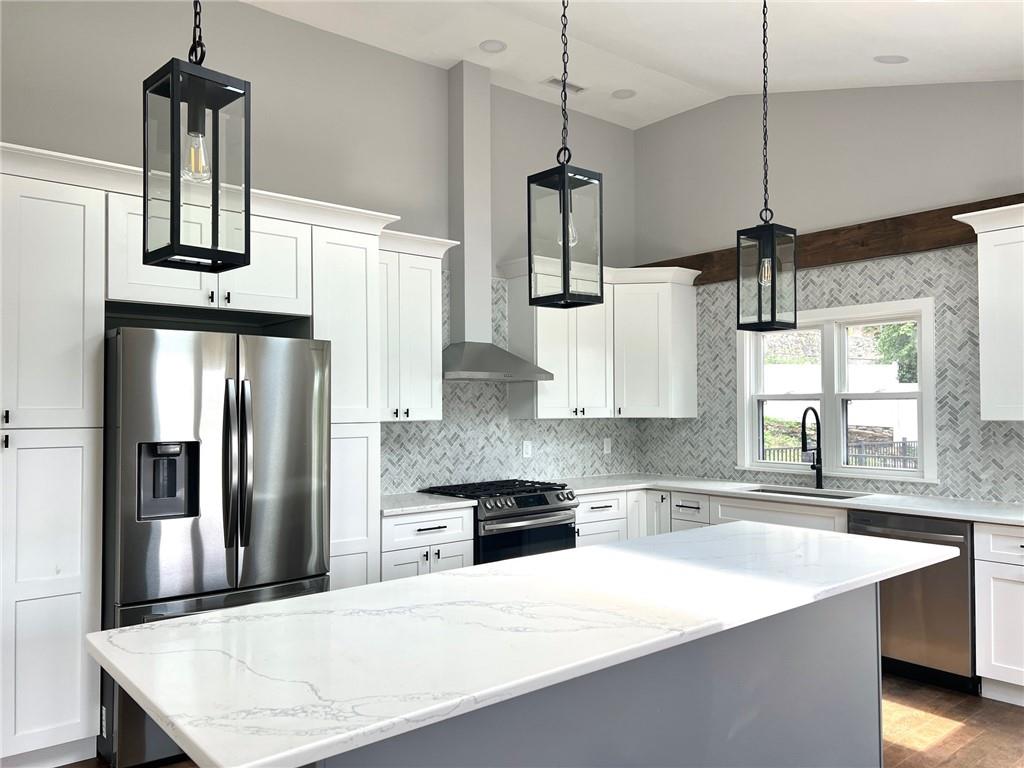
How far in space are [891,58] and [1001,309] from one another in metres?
1.47

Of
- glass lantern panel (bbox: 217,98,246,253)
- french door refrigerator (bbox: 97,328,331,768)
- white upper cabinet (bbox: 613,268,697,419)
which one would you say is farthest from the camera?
white upper cabinet (bbox: 613,268,697,419)

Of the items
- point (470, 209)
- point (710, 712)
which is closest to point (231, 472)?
point (710, 712)

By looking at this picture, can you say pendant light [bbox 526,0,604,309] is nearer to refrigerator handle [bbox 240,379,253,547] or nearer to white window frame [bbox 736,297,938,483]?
refrigerator handle [bbox 240,379,253,547]

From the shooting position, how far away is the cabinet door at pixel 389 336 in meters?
4.40

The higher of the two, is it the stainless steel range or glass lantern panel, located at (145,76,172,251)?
glass lantern panel, located at (145,76,172,251)

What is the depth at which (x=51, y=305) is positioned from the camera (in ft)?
10.2

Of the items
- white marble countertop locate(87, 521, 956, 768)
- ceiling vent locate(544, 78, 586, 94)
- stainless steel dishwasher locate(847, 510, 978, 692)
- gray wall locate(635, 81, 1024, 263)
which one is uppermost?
ceiling vent locate(544, 78, 586, 94)

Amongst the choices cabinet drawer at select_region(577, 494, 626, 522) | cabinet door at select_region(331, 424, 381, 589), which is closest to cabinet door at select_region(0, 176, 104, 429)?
cabinet door at select_region(331, 424, 381, 589)

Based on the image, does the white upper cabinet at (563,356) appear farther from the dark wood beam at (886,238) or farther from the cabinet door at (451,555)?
the cabinet door at (451,555)

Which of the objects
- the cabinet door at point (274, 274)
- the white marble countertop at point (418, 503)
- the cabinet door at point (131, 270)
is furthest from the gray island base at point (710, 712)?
the cabinet door at point (274, 274)

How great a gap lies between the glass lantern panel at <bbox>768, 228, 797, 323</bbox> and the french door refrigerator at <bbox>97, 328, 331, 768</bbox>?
2.10 metres

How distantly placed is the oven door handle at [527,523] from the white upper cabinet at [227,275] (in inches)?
63.5

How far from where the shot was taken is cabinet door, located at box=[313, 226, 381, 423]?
3918 mm

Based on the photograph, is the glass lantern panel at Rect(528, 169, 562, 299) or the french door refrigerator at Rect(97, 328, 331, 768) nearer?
the glass lantern panel at Rect(528, 169, 562, 299)
